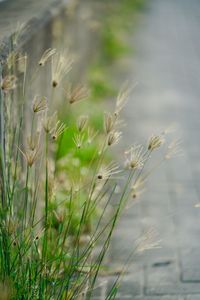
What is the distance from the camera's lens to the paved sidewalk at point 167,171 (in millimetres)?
4041

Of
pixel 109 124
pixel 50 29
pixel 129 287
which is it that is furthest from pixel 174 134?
pixel 109 124

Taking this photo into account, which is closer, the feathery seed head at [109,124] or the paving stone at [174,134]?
the feathery seed head at [109,124]

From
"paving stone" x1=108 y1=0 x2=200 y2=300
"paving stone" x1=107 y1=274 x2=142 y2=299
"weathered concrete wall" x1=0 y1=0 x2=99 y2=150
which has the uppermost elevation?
"weathered concrete wall" x1=0 y1=0 x2=99 y2=150

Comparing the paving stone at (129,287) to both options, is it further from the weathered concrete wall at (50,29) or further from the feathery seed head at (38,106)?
the feathery seed head at (38,106)

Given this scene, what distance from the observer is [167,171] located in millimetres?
5676

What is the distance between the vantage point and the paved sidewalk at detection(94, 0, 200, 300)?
4.04 metres

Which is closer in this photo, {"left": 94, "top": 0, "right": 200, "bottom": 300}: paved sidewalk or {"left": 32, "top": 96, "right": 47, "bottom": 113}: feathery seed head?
A: {"left": 32, "top": 96, "right": 47, "bottom": 113}: feathery seed head

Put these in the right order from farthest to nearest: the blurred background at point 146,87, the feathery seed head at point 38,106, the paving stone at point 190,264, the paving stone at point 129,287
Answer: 1. the blurred background at point 146,87
2. the paving stone at point 190,264
3. the paving stone at point 129,287
4. the feathery seed head at point 38,106

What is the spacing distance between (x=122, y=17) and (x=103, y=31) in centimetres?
112

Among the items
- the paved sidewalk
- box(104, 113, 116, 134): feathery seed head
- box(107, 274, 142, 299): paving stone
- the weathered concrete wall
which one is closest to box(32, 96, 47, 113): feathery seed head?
box(104, 113, 116, 134): feathery seed head

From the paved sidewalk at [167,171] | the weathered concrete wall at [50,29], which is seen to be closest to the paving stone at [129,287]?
the paved sidewalk at [167,171]

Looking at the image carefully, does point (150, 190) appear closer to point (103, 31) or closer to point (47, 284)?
point (47, 284)

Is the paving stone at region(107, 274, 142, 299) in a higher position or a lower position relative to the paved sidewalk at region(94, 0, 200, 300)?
higher

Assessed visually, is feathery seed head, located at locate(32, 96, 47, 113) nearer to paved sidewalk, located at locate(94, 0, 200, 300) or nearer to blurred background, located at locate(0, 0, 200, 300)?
blurred background, located at locate(0, 0, 200, 300)
